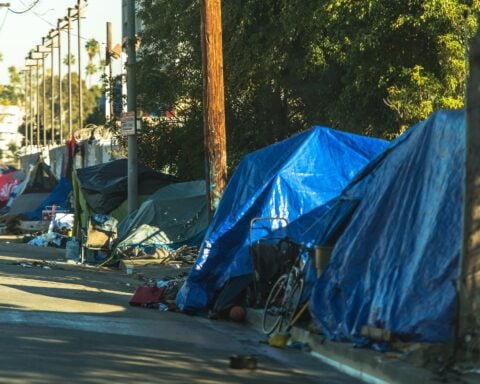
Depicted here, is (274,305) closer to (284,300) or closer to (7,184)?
(284,300)

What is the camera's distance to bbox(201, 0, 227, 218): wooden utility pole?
53.5 feet

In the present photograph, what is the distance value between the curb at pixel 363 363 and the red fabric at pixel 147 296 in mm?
3924

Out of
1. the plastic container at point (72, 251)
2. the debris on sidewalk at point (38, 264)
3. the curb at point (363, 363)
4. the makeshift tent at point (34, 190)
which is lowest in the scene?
the curb at point (363, 363)

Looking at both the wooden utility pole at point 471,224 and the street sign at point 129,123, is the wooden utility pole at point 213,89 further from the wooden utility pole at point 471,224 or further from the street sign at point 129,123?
the wooden utility pole at point 471,224

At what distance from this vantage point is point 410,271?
30.9ft

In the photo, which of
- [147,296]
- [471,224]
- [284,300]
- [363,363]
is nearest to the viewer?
[471,224]

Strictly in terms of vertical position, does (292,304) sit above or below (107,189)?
below

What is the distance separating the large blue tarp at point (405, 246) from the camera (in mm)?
8984

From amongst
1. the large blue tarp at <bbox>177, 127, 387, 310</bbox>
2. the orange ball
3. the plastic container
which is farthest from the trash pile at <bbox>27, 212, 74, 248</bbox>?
the orange ball

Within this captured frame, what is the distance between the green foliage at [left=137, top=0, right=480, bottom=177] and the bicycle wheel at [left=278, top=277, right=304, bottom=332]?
4797mm

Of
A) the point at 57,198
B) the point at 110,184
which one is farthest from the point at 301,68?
the point at 57,198

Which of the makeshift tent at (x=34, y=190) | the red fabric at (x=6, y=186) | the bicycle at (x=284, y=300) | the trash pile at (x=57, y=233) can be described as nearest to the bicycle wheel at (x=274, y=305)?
the bicycle at (x=284, y=300)

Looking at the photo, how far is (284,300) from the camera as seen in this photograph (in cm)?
1171

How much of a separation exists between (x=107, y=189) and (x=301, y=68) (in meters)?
8.03
